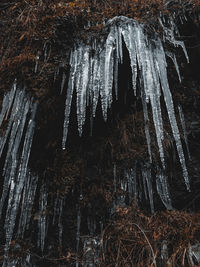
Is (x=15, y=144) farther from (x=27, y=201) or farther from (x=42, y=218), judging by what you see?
(x=42, y=218)

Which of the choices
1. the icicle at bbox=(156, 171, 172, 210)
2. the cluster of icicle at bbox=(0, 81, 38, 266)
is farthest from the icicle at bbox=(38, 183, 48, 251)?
the icicle at bbox=(156, 171, 172, 210)

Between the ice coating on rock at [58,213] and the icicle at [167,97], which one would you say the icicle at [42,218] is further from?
the icicle at [167,97]

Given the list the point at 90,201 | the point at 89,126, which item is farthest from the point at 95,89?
the point at 90,201

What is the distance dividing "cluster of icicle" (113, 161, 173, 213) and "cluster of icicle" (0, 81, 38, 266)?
3.63 feet

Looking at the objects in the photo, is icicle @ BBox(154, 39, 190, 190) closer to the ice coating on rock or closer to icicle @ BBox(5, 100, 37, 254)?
icicle @ BBox(5, 100, 37, 254)

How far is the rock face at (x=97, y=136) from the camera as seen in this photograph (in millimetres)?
2549

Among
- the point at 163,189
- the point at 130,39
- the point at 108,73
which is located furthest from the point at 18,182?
the point at 130,39

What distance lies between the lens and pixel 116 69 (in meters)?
2.57

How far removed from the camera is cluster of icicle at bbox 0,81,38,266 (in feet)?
8.74

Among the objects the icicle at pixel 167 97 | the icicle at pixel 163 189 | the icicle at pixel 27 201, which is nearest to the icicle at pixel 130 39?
the icicle at pixel 167 97

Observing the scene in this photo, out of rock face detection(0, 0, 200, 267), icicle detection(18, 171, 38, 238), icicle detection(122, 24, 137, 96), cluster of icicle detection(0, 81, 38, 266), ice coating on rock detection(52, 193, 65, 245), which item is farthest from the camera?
ice coating on rock detection(52, 193, 65, 245)

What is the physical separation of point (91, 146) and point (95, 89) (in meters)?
1.07

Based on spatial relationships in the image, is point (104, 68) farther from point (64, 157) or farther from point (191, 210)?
point (191, 210)

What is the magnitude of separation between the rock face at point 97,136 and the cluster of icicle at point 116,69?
0.03 ft
